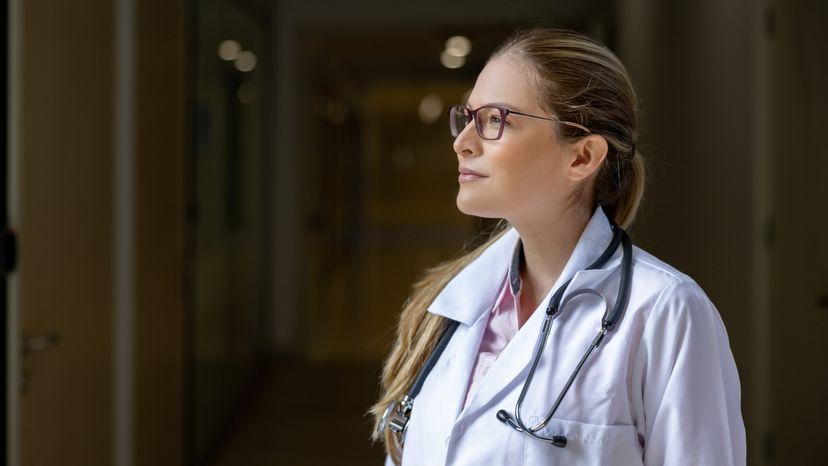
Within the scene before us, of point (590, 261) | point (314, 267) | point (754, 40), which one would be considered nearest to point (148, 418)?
point (590, 261)

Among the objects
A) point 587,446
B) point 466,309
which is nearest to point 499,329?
point 466,309

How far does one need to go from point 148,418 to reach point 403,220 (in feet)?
45.6

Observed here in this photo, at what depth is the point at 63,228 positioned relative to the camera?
7.95 feet

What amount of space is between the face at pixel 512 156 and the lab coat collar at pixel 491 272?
0.08 m

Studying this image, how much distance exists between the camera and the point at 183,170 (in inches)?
139

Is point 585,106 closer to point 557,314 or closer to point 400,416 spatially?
point 557,314

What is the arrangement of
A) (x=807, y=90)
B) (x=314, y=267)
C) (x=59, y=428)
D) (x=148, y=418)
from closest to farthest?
(x=59, y=428) → (x=807, y=90) → (x=148, y=418) → (x=314, y=267)

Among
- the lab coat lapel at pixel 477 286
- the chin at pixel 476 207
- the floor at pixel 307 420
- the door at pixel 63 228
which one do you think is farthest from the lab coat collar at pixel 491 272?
the floor at pixel 307 420

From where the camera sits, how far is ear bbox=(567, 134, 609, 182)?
1.19 m

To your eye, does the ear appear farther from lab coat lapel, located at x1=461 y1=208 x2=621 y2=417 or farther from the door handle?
the door handle

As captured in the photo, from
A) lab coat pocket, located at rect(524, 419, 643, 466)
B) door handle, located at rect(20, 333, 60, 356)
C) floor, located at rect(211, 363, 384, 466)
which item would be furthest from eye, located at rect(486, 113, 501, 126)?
floor, located at rect(211, 363, 384, 466)

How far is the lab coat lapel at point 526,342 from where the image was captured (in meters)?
1.15

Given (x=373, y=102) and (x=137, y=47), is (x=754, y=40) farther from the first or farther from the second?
(x=373, y=102)

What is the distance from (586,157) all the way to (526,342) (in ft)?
0.89
